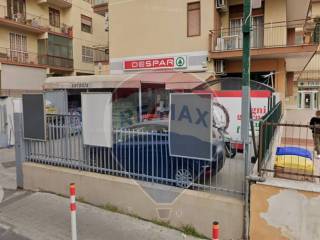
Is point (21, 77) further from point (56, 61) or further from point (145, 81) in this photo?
point (145, 81)

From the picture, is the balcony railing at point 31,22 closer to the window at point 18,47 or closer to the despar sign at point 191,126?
the window at point 18,47

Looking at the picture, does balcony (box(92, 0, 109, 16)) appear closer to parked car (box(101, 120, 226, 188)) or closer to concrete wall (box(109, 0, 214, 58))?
concrete wall (box(109, 0, 214, 58))

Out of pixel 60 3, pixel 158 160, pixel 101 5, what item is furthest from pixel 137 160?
pixel 60 3

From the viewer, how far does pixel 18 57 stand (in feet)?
75.3

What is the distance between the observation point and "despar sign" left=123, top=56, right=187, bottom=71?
50.6 ft

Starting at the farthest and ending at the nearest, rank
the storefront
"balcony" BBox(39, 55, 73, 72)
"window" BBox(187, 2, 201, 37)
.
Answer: "balcony" BBox(39, 55, 73, 72)
"window" BBox(187, 2, 201, 37)
the storefront

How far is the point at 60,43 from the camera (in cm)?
2630

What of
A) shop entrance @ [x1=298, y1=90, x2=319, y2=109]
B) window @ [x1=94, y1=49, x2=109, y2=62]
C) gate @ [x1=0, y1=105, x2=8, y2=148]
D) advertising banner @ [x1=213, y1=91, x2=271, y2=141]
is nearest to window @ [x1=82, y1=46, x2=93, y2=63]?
window @ [x1=94, y1=49, x2=109, y2=62]

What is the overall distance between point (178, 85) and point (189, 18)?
4.41 meters

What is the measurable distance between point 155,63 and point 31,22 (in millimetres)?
13832

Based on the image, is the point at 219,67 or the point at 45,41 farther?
the point at 45,41

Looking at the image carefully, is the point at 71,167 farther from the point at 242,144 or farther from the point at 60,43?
the point at 60,43

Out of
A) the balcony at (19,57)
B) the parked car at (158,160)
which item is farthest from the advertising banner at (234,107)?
the balcony at (19,57)

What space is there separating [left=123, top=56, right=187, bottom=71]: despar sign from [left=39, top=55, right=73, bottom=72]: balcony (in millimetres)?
10926
